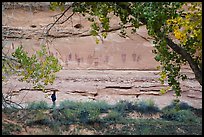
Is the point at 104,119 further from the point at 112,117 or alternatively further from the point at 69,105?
the point at 69,105

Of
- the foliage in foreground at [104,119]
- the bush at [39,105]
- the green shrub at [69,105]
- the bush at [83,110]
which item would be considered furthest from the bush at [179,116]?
the bush at [39,105]

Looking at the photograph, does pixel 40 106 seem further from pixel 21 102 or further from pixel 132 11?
pixel 132 11

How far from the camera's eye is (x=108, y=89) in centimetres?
1062

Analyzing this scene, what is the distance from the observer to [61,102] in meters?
9.84

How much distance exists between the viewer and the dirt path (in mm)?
10477

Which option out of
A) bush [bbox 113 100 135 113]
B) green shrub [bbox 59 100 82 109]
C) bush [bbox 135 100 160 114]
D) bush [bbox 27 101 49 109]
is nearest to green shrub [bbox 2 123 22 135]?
bush [bbox 27 101 49 109]

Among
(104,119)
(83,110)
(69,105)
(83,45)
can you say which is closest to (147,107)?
(104,119)

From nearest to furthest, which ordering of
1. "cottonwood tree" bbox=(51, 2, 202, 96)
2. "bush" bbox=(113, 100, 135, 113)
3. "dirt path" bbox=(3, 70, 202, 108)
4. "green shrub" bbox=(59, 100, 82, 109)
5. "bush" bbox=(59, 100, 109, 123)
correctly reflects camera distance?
"cottonwood tree" bbox=(51, 2, 202, 96) → "bush" bbox=(59, 100, 109, 123) → "green shrub" bbox=(59, 100, 82, 109) → "bush" bbox=(113, 100, 135, 113) → "dirt path" bbox=(3, 70, 202, 108)

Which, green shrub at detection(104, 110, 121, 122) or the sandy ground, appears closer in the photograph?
green shrub at detection(104, 110, 121, 122)

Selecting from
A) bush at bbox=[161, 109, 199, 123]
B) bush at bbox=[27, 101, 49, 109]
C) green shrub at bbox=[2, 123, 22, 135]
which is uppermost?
green shrub at bbox=[2, 123, 22, 135]

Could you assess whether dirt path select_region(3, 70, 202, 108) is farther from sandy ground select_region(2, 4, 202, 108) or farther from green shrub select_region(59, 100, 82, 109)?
green shrub select_region(59, 100, 82, 109)

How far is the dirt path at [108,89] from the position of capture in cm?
1048

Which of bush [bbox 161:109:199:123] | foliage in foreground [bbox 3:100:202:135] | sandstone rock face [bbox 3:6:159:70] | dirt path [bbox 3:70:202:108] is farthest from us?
sandstone rock face [bbox 3:6:159:70]

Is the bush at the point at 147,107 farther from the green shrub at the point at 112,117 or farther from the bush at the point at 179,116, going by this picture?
the green shrub at the point at 112,117
